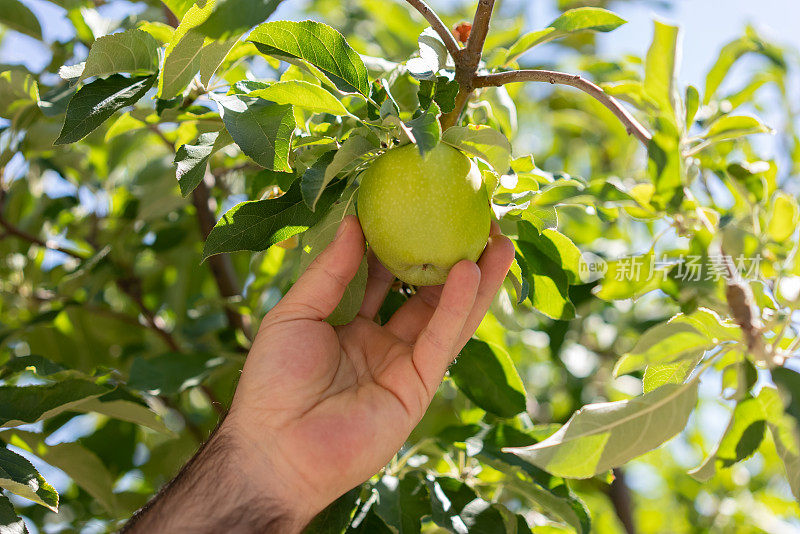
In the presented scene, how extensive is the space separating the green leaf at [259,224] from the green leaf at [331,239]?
54mm

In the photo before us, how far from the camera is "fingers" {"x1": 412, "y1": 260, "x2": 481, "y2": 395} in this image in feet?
3.11

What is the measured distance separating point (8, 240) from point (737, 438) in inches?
75.2

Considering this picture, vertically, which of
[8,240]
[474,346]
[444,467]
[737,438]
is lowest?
[444,467]

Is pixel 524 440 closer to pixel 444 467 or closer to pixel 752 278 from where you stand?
pixel 444 467

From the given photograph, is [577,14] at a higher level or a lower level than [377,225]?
higher

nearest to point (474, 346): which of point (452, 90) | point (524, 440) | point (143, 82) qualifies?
point (524, 440)

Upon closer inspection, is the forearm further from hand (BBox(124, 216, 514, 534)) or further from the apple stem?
the apple stem

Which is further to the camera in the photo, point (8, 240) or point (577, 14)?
point (8, 240)

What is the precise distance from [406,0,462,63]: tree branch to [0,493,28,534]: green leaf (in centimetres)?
94

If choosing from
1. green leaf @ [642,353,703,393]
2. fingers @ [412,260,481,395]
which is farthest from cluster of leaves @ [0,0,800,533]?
fingers @ [412,260,481,395]

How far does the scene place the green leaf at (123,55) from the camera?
37.9 inches

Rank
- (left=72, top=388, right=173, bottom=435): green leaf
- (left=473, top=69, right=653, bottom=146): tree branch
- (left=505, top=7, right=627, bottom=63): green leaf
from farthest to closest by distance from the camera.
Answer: (left=72, top=388, right=173, bottom=435): green leaf
(left=505, top=7, right=627, bottom=63): green leaf
(left=473, top=69, right=653, bottom=146): tree branch

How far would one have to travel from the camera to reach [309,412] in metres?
1.03

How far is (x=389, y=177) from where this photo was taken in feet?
3.04
